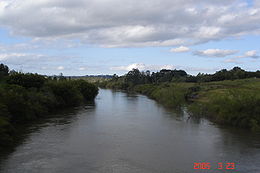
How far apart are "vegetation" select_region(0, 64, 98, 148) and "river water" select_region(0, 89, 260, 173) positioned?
1884 mm

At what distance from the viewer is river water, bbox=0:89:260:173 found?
73.3 ft

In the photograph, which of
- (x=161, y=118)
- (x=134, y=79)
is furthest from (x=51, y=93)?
(x=134, y=79)

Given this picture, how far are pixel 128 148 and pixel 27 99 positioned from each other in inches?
798

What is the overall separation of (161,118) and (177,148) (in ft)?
61.5

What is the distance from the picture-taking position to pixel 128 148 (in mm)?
27359

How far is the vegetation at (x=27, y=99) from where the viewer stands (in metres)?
30.6

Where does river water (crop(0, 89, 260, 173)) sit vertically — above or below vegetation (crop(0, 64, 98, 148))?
below
